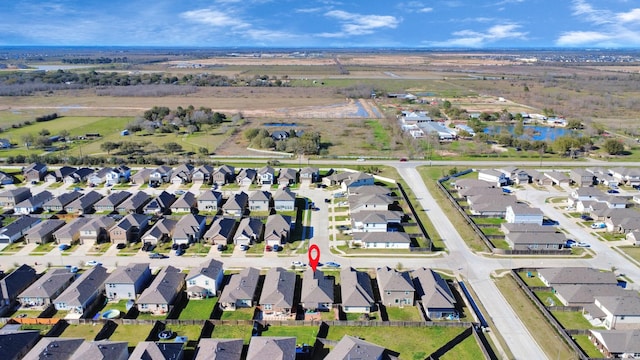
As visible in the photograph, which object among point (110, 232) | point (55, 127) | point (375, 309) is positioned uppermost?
point (55, 127)

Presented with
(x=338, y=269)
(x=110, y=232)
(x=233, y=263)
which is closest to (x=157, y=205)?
(x=110, y=232)

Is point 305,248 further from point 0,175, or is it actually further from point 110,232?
point 0,175

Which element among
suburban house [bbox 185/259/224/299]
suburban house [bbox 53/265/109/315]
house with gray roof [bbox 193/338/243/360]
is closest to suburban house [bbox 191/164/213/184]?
suburban house [bbox 53/265/109/315]

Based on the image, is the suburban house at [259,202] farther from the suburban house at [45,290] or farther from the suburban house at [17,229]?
the suburban house at [17,229]

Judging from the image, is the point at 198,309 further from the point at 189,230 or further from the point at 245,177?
the point at 245,177

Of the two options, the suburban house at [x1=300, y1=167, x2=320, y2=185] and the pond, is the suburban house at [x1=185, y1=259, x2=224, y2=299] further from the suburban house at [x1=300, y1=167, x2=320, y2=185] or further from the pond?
the pond

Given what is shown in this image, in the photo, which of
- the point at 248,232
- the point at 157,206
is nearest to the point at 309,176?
the point at 248,232
